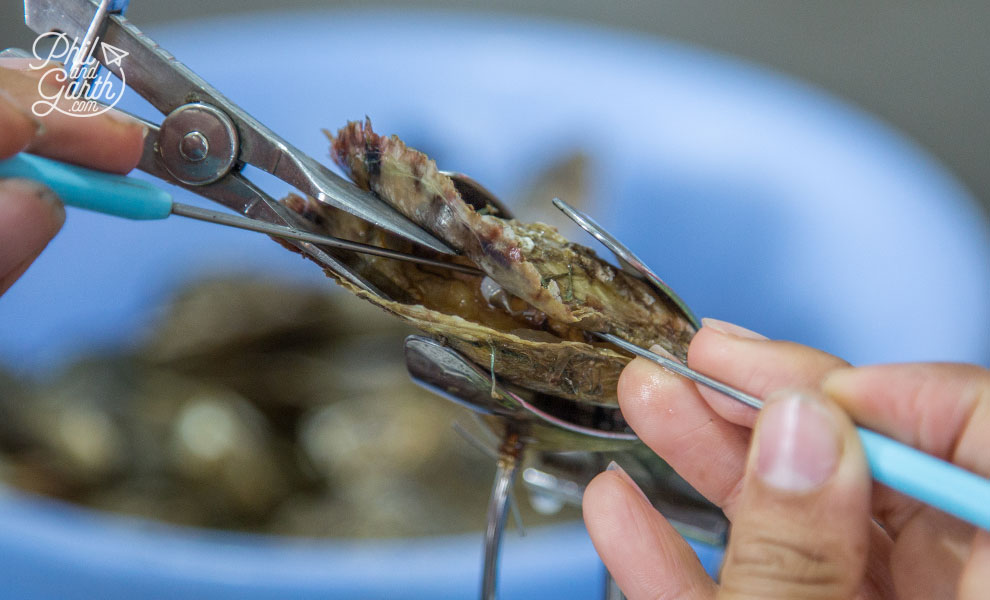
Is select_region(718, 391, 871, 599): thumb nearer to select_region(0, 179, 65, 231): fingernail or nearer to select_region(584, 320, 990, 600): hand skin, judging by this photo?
select_region(584, 320, 990, 600): hand skin

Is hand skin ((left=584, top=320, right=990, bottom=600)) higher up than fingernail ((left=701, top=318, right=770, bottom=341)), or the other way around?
fingernail ((left=701, top=318, right=770, bottom=341))

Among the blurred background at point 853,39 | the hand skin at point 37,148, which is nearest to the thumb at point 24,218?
the hand skin at point 37,148

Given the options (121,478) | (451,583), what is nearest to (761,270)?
(451,583)

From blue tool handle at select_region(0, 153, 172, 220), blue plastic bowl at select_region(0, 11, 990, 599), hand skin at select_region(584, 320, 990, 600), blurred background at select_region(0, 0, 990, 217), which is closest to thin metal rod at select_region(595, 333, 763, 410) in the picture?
hand skin at select_region(584, 320, 990, 600)

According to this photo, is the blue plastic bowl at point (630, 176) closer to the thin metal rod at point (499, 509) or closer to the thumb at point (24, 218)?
the thin metal rod at point (499, 509)

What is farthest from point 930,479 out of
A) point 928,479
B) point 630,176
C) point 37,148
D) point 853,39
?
point 853,39

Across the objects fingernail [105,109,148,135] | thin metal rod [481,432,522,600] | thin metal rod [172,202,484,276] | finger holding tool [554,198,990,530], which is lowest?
thin metal rod [481,432,522,600]

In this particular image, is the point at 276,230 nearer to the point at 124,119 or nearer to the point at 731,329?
the point at 124,119
